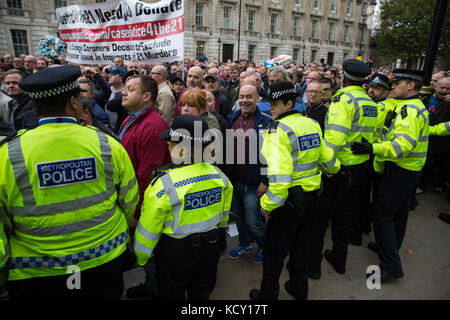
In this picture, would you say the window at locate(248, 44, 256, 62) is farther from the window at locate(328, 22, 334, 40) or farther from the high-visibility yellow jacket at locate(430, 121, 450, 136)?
the high-visibility yellow jacket at locate(430, 121, 450, 136)

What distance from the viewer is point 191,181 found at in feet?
5.98

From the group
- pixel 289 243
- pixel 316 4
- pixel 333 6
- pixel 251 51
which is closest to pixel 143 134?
pixel 289 243

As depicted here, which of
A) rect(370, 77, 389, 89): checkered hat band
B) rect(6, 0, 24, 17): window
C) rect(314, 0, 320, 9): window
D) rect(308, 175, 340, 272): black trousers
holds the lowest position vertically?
rect(308, 175, 340, 272): black trousers

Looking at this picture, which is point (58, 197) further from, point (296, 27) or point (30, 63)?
point (296, 27)

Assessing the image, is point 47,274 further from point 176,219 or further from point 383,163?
point 383,163

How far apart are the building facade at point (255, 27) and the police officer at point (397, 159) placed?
28801mm

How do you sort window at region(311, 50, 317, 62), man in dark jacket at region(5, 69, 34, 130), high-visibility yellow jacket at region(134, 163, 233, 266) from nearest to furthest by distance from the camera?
high-visibility yellow jacket at region(134, 163, 233, 266) → man in dark jacket at region(5, 69, 34, 130) → window at region(311, 50, 317, 62)

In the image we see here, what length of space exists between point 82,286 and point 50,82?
1.23 metres

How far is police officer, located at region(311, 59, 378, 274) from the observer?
9.67ft

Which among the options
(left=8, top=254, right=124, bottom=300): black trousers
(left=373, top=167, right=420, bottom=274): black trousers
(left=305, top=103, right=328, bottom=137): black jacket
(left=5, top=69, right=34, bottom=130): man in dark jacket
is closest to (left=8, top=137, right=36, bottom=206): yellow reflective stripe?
(left=8, top=254, right=124, bottom=300): black trousers

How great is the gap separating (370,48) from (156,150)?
185 ft

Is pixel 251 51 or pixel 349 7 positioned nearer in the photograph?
pixel 251 51

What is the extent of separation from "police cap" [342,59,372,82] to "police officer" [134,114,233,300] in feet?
6.71

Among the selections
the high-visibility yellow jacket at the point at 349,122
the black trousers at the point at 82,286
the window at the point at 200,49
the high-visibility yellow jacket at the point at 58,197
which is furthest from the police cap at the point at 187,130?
the window at the point at 200,49
